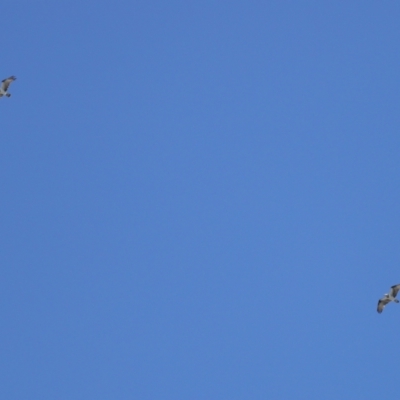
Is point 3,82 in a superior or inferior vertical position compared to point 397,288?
superior

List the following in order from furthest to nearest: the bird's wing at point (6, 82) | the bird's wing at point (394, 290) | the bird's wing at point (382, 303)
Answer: the bird's wing at point (382, 303)
the bird's wing at point (394, 290)
the bird's wing at point (6, 82)

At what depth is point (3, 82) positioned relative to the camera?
51.7 meters

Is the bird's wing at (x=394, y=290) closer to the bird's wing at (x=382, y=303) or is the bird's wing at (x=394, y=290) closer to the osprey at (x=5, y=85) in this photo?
the bird's wing at (x=382, y=303)

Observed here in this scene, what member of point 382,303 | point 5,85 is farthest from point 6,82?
point 382,303

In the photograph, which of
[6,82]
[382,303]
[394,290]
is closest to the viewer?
[6,82]

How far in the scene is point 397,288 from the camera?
5262 cm


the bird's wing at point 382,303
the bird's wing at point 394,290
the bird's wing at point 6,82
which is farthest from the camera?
the bird's wing at point 382,303

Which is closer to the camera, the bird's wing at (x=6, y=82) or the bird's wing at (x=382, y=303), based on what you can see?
the bird's wing at (x=6, y=82)

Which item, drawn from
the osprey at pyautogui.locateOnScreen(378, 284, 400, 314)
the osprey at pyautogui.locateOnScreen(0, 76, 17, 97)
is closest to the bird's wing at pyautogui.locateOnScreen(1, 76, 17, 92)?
the osprey at pyautogui.locateOnScreen(0, 76, 17, 97)

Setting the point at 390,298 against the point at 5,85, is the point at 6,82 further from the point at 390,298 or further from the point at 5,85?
the point at 390,298

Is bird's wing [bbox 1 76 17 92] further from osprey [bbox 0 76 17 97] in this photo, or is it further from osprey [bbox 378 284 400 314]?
osprey [bbox 378 284 400 314]

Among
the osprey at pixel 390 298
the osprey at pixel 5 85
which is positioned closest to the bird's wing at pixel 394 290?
the osprey at pixel 390 298

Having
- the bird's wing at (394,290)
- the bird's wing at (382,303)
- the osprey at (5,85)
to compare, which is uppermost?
the osprey at (5,85)

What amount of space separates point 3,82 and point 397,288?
3040 cm
